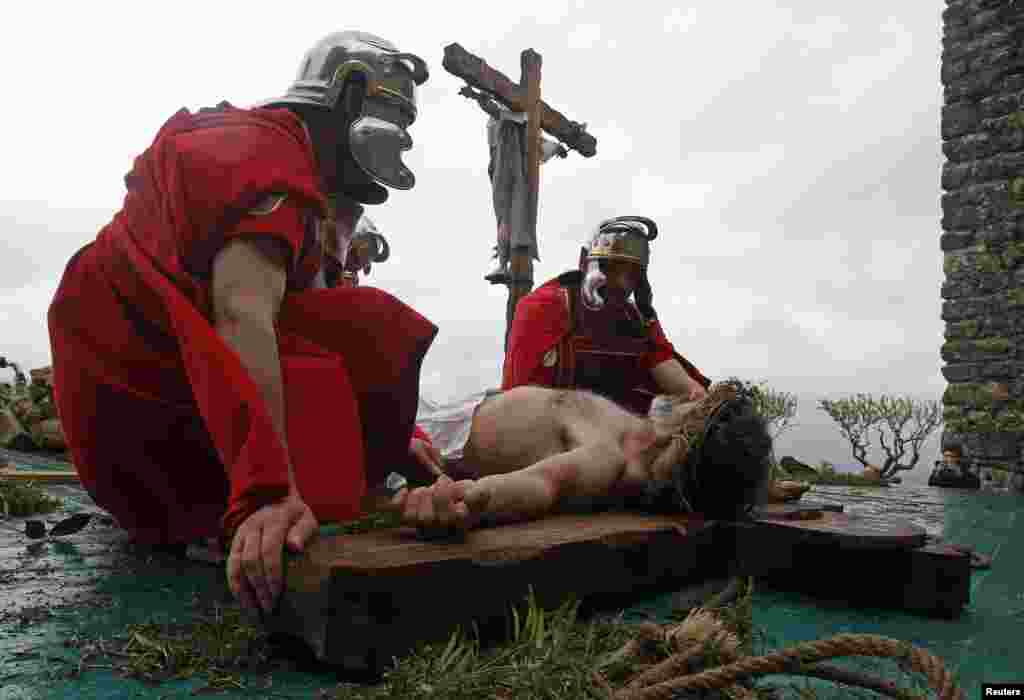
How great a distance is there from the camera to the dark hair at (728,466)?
88.0 inches

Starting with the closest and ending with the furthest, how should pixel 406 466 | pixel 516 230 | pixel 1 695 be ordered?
pixel 1 695 → pixel 406 466 → pixel 516 230

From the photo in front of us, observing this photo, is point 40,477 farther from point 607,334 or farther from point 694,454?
point 694,454

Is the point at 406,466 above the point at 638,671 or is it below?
above

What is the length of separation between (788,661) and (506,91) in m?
6.49

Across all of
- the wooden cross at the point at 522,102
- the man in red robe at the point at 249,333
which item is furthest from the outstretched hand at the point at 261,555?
the wooden cross at the point at 522,102

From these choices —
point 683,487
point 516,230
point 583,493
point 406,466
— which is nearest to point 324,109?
point 406,466

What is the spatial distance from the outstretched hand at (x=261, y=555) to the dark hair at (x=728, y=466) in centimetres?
130

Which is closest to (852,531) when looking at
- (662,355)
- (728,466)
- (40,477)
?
(728,466)

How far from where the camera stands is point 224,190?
1.69 metres

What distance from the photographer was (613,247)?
14.8ft

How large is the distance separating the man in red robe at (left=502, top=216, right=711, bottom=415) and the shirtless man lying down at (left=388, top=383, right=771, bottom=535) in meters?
1.72

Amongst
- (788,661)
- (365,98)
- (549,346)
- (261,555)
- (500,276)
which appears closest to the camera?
(788,661)

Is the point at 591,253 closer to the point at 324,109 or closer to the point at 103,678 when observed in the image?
the point at 324,109

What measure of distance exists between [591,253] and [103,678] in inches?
147
